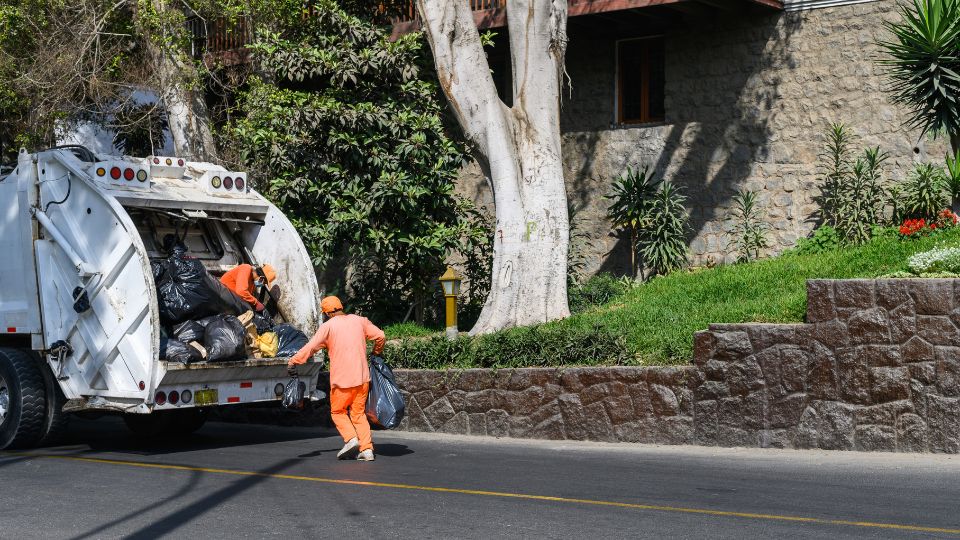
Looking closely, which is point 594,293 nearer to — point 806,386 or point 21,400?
point 806,386

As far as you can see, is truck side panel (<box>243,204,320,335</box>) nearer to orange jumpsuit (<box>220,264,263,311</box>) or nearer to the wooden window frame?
orange jumpsuit (<box>220,264,263,311</box>)

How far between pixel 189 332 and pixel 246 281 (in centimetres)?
105

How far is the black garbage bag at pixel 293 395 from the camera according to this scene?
35.8ft

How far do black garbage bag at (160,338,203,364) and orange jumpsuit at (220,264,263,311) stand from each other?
1098 millimetres

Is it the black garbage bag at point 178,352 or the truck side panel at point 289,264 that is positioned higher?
the truck side panel at point 289,264

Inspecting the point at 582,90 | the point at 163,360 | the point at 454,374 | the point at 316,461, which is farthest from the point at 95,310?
the point at 582,90

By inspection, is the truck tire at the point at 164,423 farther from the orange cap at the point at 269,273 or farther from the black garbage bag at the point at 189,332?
the black garbage bag at the point at 189,332

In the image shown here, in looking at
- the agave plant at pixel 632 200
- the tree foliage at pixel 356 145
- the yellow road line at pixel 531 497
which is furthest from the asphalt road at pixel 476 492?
the agave plant at pixel 632 200

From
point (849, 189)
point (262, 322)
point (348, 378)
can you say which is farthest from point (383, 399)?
point (849, 189)

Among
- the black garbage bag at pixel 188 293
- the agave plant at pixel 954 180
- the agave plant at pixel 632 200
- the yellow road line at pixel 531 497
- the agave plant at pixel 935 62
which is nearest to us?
the yellow road line at pixel 531 497

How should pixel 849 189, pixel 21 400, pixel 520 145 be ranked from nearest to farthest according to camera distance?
pixel 21 400, pixel 520 145, pixel 849 189

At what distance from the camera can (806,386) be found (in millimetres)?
10406

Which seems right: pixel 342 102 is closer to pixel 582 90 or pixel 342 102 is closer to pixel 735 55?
pixel 582 90

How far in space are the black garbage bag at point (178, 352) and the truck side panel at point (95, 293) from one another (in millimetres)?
273
